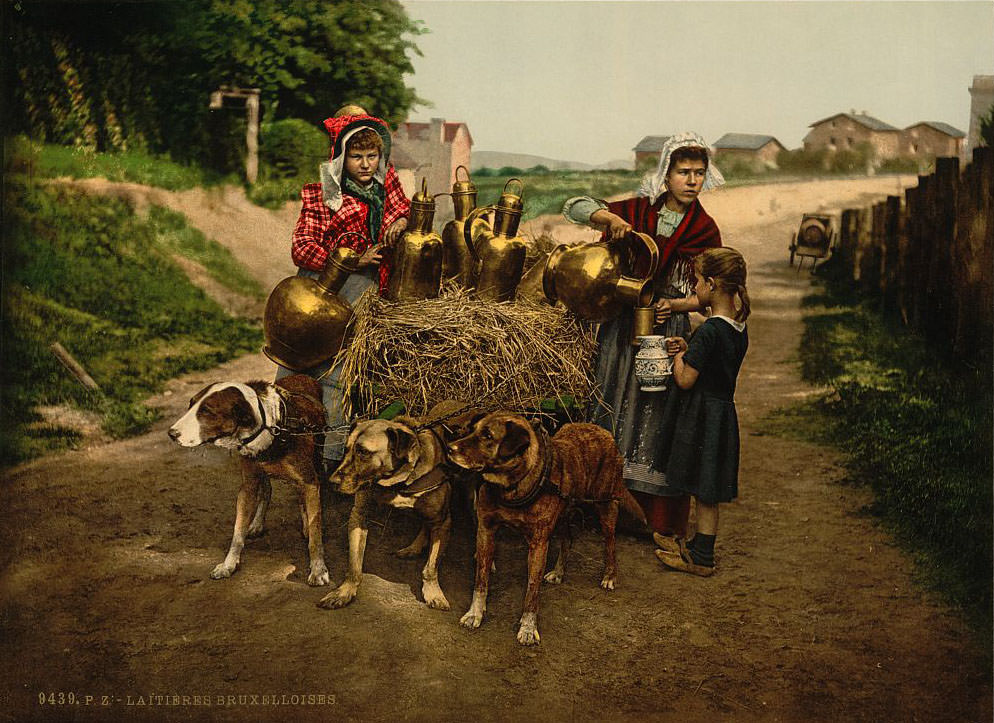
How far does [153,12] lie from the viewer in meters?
5.25

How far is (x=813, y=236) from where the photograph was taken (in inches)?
213

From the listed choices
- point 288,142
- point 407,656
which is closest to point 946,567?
point 407,656

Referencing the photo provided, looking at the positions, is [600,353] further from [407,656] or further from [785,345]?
[785,345]

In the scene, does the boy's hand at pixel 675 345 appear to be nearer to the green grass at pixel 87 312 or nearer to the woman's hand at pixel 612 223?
the woman's hand at pixel 612 223

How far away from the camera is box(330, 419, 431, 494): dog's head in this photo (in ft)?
11.4

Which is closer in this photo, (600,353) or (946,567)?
(946,567)

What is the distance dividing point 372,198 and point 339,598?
1.90 metres

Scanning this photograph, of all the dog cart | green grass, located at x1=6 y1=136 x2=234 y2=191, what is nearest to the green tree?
green grass, located at x1=6 y1=136 x2=234 y2=191

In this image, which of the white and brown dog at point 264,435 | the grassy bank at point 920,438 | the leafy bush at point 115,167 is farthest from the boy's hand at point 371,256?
the grassy bank at point 920,438

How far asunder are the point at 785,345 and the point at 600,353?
212 cm

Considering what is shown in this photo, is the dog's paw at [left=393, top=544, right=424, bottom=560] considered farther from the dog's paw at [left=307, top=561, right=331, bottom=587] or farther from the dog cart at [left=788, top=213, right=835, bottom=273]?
the dog cart at [left=788, top=213, right=835, bottom=273]

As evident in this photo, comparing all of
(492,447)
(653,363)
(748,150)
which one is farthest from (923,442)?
(492,447)

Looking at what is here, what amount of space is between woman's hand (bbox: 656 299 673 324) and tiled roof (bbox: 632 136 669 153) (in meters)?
1.17

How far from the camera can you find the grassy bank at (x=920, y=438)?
4.09 meters
